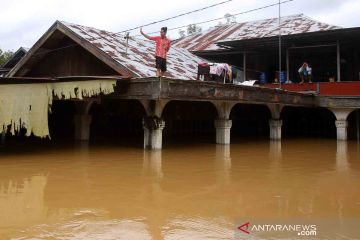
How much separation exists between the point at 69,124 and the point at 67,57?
4.11 metres

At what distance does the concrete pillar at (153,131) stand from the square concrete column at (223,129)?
3.32m

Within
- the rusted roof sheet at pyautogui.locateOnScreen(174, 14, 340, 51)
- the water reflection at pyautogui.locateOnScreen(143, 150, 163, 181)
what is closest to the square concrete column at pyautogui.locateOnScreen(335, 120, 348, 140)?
the rusted roof sheet at pyautogui.locateOnScreen(174, 14, 340, 51)

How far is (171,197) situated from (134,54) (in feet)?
32.8

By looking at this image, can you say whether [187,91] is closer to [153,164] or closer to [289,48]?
[153,164]

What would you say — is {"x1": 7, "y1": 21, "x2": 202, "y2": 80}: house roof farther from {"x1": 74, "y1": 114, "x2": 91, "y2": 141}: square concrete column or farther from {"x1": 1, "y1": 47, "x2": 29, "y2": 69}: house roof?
{"x1": 1, "y1": 47, "x2": 29, "y2": 69}: house roof

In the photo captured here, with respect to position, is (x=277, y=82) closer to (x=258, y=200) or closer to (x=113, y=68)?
(x=113, y=68)

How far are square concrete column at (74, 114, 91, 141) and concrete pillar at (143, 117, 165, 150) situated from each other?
4121 mm

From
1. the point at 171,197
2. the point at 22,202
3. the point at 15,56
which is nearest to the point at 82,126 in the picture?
the point at 15,56

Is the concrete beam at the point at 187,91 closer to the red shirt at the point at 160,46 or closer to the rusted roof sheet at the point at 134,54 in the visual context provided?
the rusted roof sheet at the point at 134,54

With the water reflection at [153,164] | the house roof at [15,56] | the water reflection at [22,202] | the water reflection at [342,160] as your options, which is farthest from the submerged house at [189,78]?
the house roof at [15,56]

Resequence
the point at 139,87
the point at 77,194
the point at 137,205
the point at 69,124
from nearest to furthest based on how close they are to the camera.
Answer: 1. the point at 137,205
2. the point at 77,194
3. the point at 139,87
4. the point at 69,124

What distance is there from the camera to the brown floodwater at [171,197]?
4.79 metres

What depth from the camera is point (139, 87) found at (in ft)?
40.1

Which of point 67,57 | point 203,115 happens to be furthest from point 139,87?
point 203,115
